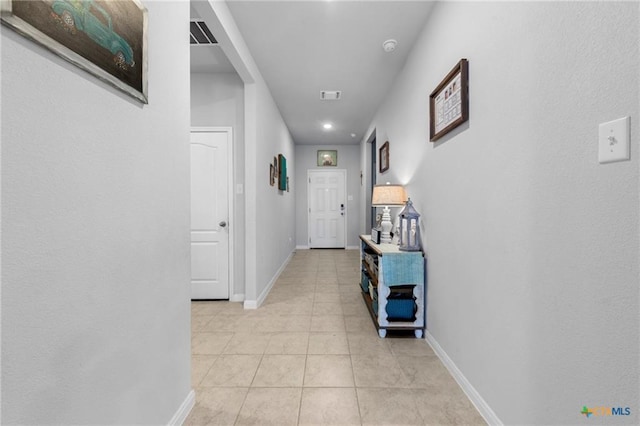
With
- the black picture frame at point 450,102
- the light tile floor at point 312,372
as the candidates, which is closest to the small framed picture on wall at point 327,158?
the light tile floor at point 312,372

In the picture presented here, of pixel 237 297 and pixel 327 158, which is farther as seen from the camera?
pixel 327 158

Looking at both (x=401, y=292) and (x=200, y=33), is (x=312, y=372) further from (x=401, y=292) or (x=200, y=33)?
(x=200, y=33)

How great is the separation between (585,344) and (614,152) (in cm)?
60

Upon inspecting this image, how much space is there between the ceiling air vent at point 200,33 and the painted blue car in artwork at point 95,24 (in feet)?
5.34

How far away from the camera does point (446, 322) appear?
181 centimetres

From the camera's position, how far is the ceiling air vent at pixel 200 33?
221 cm

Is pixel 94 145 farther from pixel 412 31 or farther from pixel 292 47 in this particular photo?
pixel 412 31

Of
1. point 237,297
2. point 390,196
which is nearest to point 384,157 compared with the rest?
point 390,196

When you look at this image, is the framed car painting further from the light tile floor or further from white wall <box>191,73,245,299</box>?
white wall <box>191,73,245,299</box>

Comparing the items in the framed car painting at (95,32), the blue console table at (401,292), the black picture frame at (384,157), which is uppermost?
the black picture frame at (384,157)

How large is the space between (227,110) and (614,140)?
314cm

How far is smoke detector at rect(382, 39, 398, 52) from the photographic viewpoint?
2417 millimetres

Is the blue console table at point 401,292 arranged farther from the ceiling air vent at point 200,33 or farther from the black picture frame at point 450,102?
the ceiling air vent at point 200,33

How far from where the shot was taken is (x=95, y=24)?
798 mm
